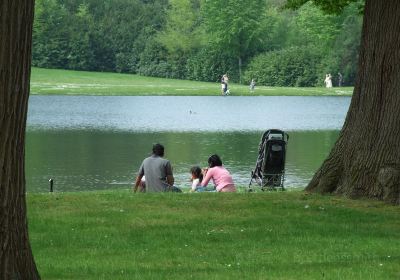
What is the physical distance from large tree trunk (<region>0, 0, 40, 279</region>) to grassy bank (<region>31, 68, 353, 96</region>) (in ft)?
211

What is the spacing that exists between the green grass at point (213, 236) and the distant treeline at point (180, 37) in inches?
2890

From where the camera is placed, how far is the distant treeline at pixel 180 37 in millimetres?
90438

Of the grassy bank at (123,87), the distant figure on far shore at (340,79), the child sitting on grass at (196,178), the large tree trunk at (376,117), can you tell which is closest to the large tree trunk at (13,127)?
the large tree trunk at (376,117)

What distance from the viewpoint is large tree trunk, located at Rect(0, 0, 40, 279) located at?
255 inches

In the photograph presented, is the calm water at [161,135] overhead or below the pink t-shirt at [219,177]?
below

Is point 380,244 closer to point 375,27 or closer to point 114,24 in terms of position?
point 375,27

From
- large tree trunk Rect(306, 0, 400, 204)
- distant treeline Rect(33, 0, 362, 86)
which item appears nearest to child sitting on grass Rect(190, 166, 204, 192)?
large tree trunk Rect(306, 0, 400, 204)

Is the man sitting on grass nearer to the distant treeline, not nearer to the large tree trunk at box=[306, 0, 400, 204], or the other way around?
the large tree trunk at box=[306, 0, 400, 204]

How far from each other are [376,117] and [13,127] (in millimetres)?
7000

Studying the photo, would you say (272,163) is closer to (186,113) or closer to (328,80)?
(186,113)

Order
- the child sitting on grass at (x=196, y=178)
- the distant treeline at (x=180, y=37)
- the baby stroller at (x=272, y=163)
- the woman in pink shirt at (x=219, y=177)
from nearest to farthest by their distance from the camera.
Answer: the woman in pink shirt at (x=219, y=177) → the child sitting on grass at (x=196, y=178) → the baby stroller at (x=272, y=163) → the distant treeline at (x=180, y=37)

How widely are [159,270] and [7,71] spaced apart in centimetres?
239

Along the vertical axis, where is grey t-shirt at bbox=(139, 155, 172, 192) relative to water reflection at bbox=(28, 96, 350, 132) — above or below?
above

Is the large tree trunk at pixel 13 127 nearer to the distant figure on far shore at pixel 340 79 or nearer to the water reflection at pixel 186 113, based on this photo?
the water reflection at pixel 186 113
